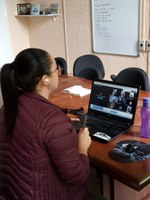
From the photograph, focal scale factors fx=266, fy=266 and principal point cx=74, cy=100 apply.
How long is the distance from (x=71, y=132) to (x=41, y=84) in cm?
25

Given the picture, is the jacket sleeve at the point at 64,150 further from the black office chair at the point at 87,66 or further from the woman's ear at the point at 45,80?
the black office chair at the point at 87,66

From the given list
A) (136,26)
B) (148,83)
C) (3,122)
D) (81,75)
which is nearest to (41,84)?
(3,122)

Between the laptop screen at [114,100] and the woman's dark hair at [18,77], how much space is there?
1.73 feet

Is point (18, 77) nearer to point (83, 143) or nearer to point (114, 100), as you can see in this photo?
point (83, 143)

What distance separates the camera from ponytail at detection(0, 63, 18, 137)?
3.51ft

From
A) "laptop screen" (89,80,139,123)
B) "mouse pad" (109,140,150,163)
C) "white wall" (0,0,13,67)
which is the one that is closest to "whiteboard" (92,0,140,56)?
"white wall" (0,0,13,67)

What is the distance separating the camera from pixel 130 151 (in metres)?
1.21

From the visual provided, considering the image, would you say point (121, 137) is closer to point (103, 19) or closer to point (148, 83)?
point (148, 83)

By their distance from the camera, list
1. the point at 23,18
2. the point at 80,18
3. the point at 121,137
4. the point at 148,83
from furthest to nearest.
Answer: the point at 23,18 < the point at 80,18 < the point at 148,83 < the point at 121,137

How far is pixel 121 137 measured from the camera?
138cm

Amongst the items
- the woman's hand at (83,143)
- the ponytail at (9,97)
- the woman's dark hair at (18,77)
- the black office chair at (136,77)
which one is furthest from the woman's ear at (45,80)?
the black office chair at (136,77)

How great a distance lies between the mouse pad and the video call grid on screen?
226mm

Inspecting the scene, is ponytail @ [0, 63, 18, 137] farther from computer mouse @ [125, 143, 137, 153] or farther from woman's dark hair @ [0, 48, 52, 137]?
computer mouse @ [125, 143, 137, 153]

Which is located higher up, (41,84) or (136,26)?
(136,26)
